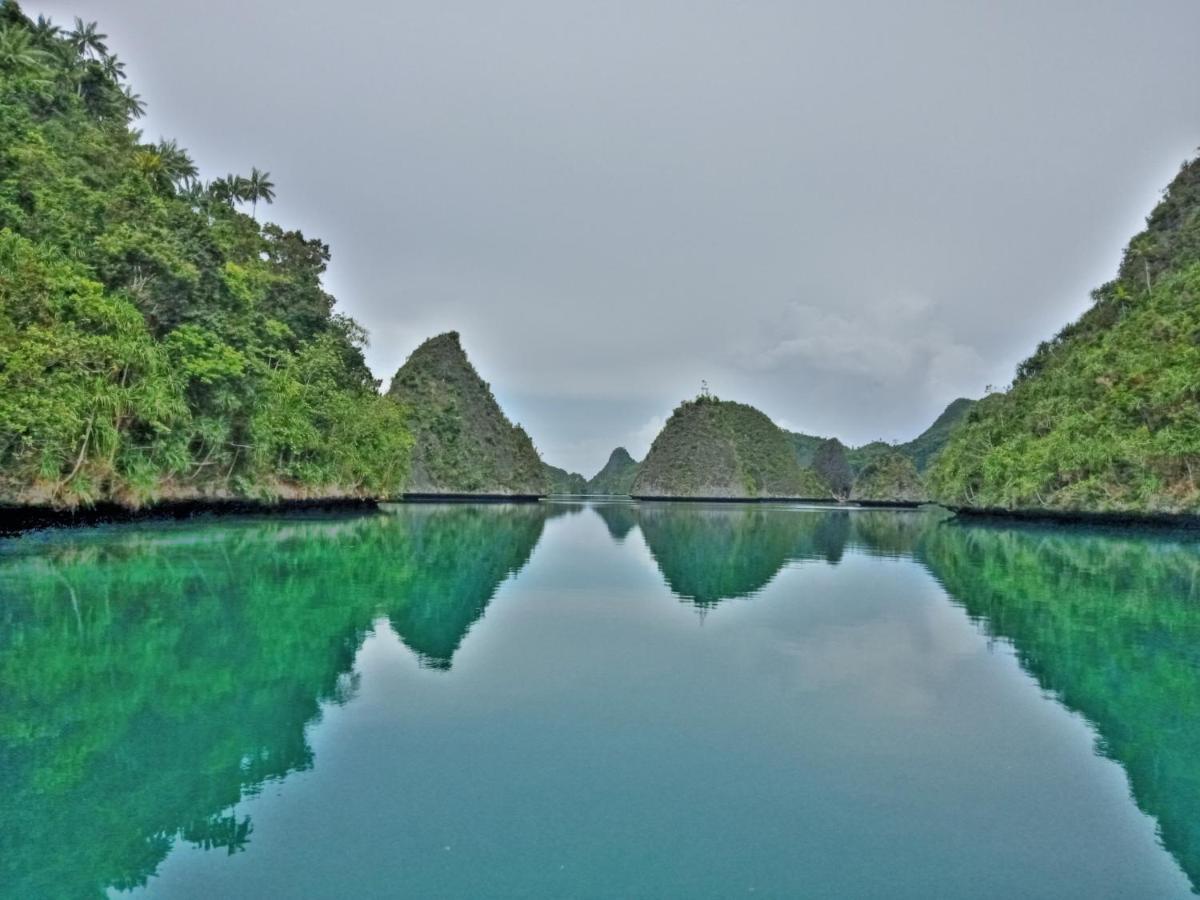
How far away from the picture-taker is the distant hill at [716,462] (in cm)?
13500

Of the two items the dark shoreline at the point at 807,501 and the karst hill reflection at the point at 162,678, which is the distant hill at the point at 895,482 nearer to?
the dark shoreline at the point at 807,501

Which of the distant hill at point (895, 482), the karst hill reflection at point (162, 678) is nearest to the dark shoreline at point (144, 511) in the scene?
the karst hill reflection at point (162, 678)

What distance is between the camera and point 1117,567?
67.2ft

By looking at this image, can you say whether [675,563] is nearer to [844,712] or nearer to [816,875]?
[844,712]

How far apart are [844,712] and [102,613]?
1044 cm

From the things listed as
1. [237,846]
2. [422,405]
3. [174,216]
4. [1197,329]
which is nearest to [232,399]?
[174,216]

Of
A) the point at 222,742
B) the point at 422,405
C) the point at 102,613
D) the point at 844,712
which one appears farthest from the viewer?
the point at 422,405

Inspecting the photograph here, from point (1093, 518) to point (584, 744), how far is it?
4348 cm

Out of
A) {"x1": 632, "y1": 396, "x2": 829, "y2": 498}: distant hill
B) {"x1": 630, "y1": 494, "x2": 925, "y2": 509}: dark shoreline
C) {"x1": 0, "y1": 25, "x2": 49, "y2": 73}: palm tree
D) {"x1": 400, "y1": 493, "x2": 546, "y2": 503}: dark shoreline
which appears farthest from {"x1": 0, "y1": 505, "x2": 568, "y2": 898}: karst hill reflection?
{"x1": 632, "y1": 396, "x2": 829, "y2": 498}: distant hill

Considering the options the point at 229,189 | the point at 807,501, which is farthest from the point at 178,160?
the point at 807,501

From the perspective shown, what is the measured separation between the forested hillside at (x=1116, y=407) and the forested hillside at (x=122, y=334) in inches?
1593

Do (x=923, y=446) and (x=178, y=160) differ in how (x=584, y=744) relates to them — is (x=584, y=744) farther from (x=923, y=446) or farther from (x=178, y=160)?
(x=923, y=446)

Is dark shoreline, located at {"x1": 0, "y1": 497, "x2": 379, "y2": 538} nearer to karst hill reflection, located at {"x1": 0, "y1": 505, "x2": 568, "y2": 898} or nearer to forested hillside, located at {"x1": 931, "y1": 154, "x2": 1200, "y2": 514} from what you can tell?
karst hill reflection, located at {"x1": 0, "y1": 505, "x2": 568, "y2": 898}

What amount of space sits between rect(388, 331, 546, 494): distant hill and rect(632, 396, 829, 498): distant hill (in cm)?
3194
